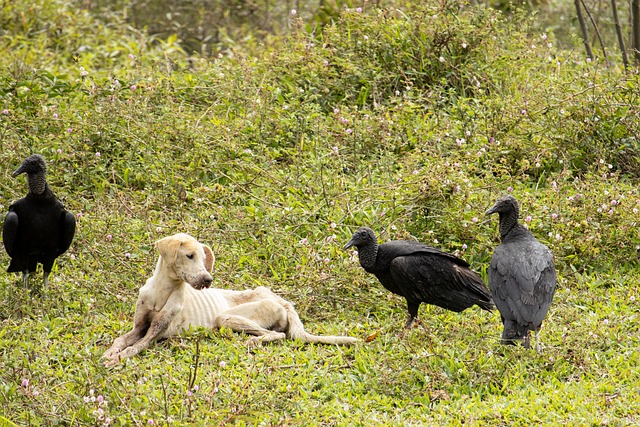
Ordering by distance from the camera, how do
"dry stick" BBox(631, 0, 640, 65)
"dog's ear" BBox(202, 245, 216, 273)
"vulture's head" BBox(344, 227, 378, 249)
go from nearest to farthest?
"dog's ear" BBox(202, 245, 216, 273) < "vulture's head" BBox(344, 227, 378, 249) < "dry stick" BBox(631, 0, 640, 65)

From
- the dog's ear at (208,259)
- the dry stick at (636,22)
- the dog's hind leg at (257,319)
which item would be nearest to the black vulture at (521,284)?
the dog's hind leg at (257,319)

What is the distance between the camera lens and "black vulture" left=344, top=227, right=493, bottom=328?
7133 mm

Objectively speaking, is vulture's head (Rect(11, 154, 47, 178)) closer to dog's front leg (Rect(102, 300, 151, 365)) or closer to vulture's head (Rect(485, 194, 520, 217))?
dog's front leg (Rect(102, 300, 151, 365))

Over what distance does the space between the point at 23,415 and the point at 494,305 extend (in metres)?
3.31

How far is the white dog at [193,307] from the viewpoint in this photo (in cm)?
690

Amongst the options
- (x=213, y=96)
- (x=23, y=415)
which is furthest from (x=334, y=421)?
(x=213, y=96)

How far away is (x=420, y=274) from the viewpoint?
7.11 m

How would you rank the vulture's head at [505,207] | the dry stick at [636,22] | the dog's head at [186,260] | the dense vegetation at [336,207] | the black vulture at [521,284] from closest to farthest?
the dense vegetation at [336,207] < the black vulture at [521,284] < the dog's head at [186,260] < the vulture's head at [505,207] < the dry stick at [636,22]

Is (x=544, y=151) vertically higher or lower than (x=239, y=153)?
higher

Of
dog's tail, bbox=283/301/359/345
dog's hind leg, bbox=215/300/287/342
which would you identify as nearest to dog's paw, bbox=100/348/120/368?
dog's hind leg, bbox=215/300/287/342

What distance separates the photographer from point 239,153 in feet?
32.6

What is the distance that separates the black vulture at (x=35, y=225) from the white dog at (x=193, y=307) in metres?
0.95

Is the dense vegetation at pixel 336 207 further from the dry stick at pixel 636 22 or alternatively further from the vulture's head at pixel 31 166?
the vulture's head at pixel 31 166

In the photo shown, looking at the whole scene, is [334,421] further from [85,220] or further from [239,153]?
[239,153]
